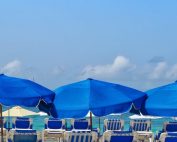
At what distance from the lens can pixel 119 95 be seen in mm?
10945

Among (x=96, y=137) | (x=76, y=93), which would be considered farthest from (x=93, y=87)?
(x=96, y=137)

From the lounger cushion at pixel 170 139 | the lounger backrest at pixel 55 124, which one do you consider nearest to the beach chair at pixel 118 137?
the lounger cushion at pixel 170 139

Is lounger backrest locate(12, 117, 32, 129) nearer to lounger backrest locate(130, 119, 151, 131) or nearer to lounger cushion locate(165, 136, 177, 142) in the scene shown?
lounger backrest locate(130, 119, 151, 131)

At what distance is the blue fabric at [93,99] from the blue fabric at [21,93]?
0.29 metres

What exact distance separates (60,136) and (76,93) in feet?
15.2

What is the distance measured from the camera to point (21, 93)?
10.5 m

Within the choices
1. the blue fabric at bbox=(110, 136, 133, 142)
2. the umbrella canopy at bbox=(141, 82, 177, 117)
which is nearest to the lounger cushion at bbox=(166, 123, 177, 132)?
the umbrella canopy at bbox=(141, 82, 177, 117)

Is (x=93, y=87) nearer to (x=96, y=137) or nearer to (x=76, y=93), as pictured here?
(x=76, y=93)

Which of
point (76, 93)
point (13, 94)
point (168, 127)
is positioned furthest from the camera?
point (168, 127)

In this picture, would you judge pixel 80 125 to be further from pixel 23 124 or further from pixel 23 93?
pixel 23 93

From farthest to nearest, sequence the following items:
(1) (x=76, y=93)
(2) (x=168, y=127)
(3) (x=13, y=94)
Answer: (2) (x=168, y=127) < (1) (x=76, y=93) < (3) (x=13, y=94)

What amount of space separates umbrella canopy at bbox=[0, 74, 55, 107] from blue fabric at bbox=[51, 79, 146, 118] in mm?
291

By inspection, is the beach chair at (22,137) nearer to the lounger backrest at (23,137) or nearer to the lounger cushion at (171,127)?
the lounger backrest at (23,137)

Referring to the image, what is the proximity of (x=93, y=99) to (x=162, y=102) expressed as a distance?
1308 mm
